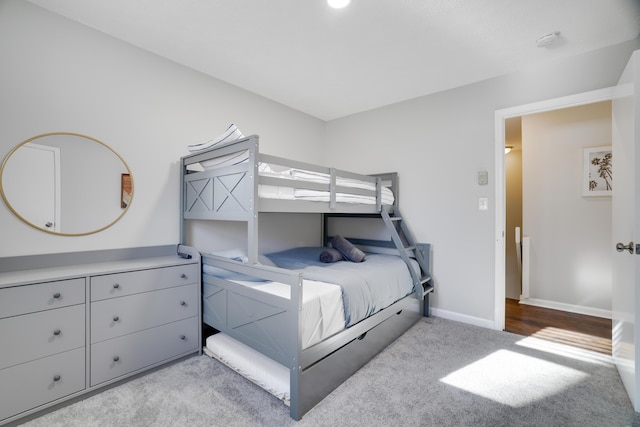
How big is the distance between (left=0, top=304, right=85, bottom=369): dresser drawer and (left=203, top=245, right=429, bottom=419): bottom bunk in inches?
31.7

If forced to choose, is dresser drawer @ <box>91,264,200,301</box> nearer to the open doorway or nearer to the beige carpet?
the beige carpet

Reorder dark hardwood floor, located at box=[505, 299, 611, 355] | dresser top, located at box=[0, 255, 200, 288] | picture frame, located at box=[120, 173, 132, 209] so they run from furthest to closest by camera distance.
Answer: dark hardwood floor, located at box=[505, 299, 611, 355]
picture frame, located at box=[120, 173, 132, 209]
dresser top, located at box=[0, 255, 200, 288]

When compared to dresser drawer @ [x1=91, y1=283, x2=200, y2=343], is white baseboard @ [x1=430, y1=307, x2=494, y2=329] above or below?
below

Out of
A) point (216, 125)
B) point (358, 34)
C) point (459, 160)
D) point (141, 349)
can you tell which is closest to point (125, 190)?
point (216, 125)

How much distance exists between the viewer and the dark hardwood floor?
251 cm

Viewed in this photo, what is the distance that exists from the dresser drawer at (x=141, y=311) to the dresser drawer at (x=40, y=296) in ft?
0.44

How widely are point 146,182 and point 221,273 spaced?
38.8 inches

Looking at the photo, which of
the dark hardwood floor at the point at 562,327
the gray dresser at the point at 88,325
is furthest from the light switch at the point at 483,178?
the gray dresser at the point at 88,325

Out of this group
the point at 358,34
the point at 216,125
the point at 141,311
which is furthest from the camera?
the point at 216,125

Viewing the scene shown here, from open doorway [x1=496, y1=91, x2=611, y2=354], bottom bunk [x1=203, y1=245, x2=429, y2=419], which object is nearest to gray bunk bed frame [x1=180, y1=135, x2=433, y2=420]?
bottom bunk [x1=203, y1=245, x2=429, y2=419]

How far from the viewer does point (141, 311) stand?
1949 millimetres

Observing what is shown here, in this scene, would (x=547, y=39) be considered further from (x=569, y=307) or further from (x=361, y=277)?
(x=569, y=307)

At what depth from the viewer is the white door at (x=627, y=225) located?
1.58 meters

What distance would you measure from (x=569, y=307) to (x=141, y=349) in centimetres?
438
